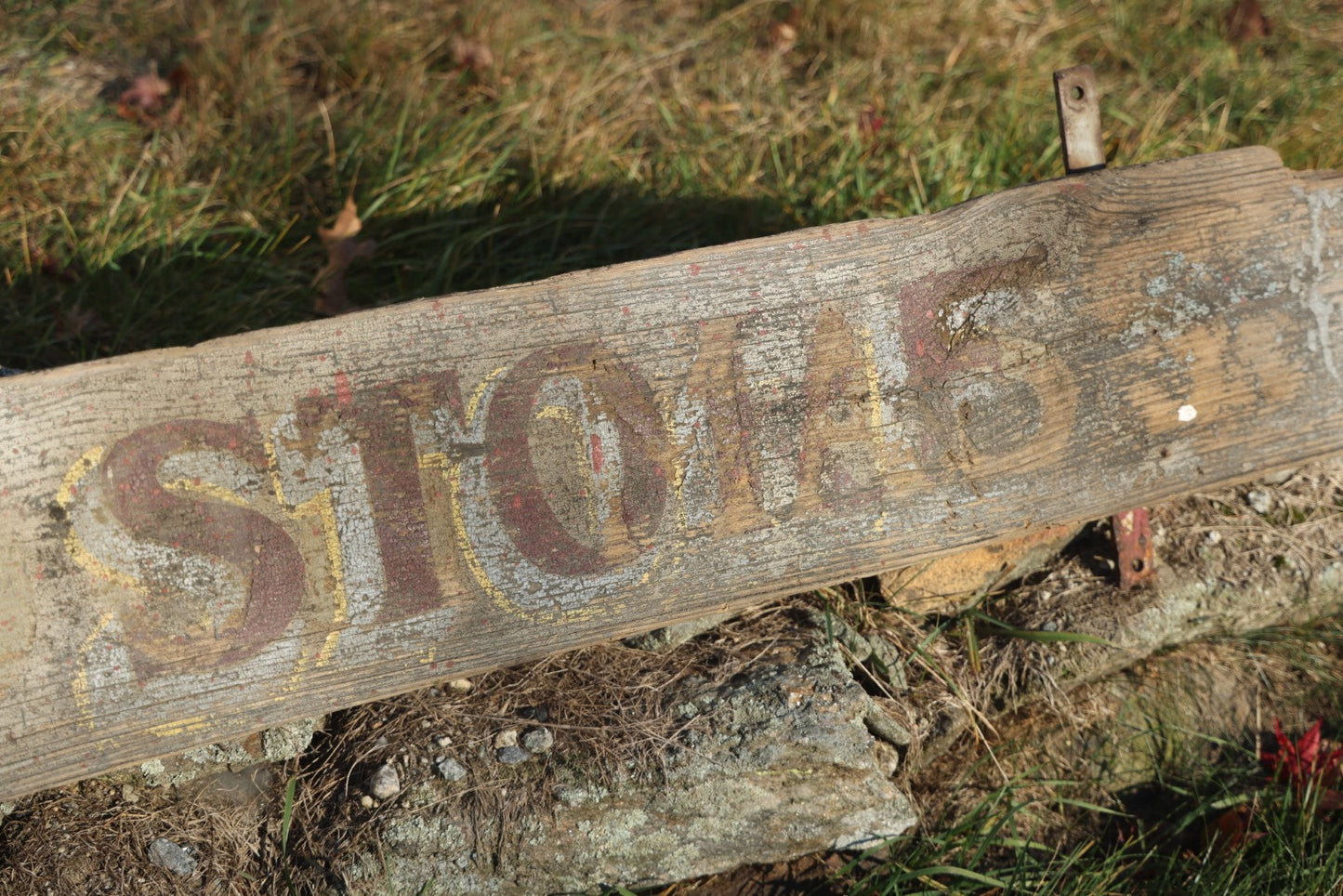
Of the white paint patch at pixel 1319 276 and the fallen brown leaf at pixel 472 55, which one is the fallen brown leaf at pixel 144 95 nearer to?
the fallen brown leaf at pixel 472 55

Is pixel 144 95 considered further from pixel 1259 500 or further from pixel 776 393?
pixel 1259 500

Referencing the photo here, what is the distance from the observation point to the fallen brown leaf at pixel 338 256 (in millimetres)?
2432

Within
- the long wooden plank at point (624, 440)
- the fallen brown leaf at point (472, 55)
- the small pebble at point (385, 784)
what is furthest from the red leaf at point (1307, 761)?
the fallen brown leaf at point (472, 55)

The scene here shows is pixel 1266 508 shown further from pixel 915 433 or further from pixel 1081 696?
pixel 915 433

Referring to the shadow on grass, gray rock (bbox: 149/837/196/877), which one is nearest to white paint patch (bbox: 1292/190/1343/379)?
the shadow on grass

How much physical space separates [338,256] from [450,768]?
53.9 inches

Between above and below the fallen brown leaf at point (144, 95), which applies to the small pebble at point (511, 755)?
below

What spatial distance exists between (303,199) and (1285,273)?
242 cm

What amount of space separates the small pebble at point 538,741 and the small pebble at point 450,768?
132 mm

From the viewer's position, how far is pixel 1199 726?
2264 mm

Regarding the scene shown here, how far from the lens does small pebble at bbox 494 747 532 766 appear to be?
187cm

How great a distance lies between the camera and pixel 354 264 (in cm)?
252

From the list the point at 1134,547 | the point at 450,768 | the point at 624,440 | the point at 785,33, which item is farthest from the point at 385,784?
the point at 785,33

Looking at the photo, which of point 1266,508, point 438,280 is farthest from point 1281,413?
point 438,280
